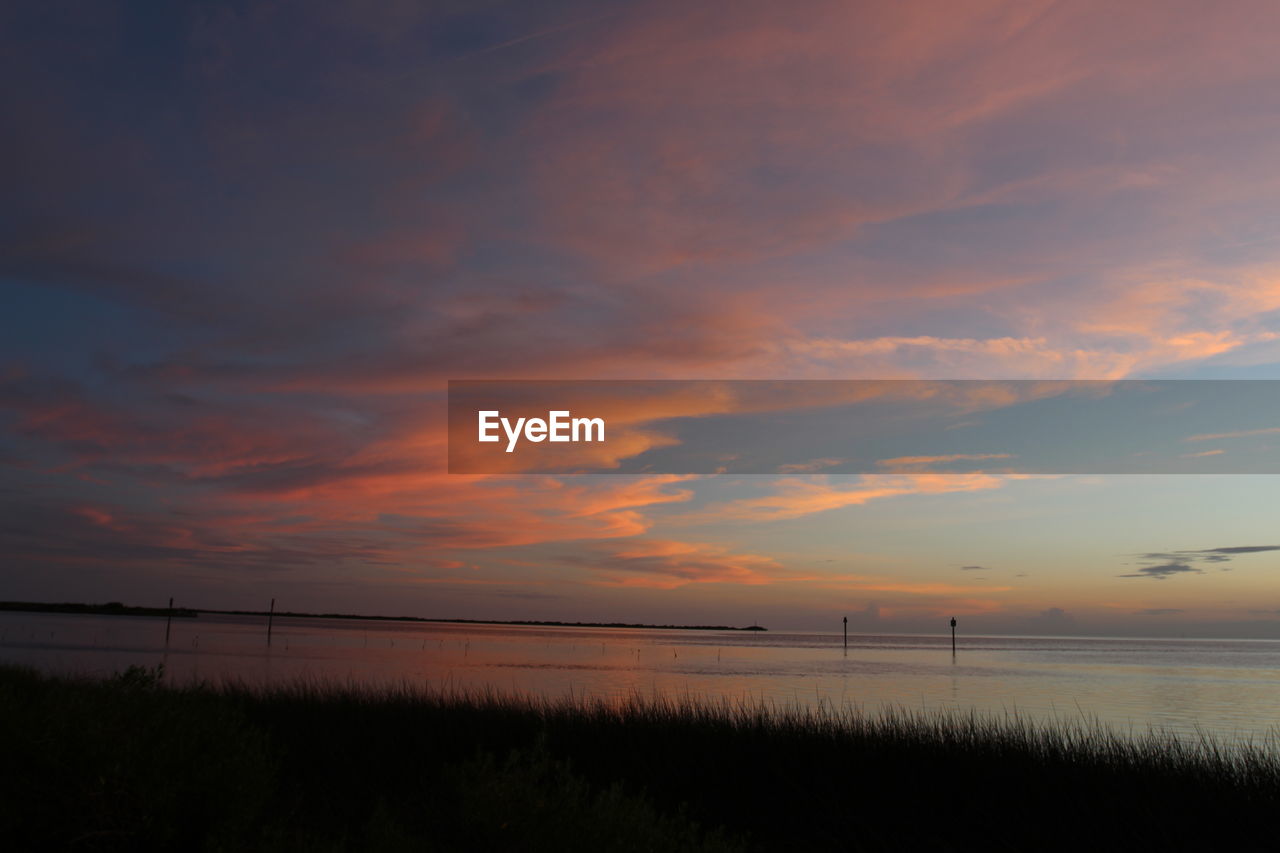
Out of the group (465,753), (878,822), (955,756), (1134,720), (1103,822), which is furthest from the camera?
(1134,720)

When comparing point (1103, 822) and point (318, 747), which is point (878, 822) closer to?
point (1103, 822)

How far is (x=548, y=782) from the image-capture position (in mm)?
9469

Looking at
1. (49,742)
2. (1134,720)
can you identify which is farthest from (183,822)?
(1134,720)

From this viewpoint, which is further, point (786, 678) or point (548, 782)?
point (786, 678)

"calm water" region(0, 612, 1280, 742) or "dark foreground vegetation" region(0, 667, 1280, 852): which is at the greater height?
"dark foreground vegetation" region(0, 667, 1280, 852)

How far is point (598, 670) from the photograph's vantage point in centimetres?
5231

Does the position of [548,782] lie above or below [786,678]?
above

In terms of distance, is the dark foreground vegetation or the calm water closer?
the dark foreground vegetation

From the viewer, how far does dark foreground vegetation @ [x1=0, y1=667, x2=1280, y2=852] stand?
7965 mm

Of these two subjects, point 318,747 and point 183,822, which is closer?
point 183,822

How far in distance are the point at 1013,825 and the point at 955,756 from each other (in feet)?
9.09

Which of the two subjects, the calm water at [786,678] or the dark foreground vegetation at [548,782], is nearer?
the dark foreground vegetation at [548,782]

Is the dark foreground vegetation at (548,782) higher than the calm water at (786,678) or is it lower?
higher

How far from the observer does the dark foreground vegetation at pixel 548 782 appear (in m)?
7.96
